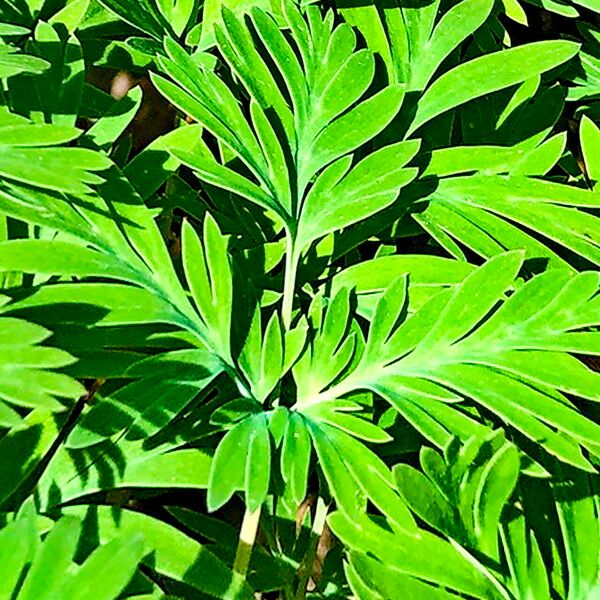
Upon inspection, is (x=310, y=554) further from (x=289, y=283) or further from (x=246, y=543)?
(x=289, y=283)

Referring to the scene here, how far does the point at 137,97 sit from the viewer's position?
2.43ft

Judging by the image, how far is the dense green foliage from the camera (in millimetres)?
598

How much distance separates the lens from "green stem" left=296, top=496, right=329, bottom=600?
73 centimetres

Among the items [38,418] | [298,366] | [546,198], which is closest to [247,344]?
[298,366]

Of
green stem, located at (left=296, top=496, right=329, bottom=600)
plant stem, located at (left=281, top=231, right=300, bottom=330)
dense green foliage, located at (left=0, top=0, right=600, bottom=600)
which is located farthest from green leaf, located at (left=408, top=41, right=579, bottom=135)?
green stem, located at (left=296, top=496, right=329, bottom=600)

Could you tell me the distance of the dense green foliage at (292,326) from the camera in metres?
0.60

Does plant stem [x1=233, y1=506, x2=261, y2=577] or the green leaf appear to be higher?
the green leaf

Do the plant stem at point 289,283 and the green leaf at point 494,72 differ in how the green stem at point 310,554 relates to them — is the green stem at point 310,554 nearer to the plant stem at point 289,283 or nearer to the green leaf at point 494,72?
the plant stem at point 289,283

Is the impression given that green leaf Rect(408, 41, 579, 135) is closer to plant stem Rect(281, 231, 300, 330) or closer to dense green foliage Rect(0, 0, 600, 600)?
dense green foliage Rect(0, 0, 600, 600)

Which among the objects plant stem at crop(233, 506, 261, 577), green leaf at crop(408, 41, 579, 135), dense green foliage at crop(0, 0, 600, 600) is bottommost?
plant stem at crop(233, 506, 261, 577)

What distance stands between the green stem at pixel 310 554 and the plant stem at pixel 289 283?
141 mm

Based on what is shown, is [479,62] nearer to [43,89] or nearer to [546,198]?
[546,198]

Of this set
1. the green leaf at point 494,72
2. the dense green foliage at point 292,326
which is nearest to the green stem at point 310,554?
the dense green foliage at point 292,326

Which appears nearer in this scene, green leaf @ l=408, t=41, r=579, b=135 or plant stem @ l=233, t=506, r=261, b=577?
plant stem @ l=233, t=506, r=261, b=577
